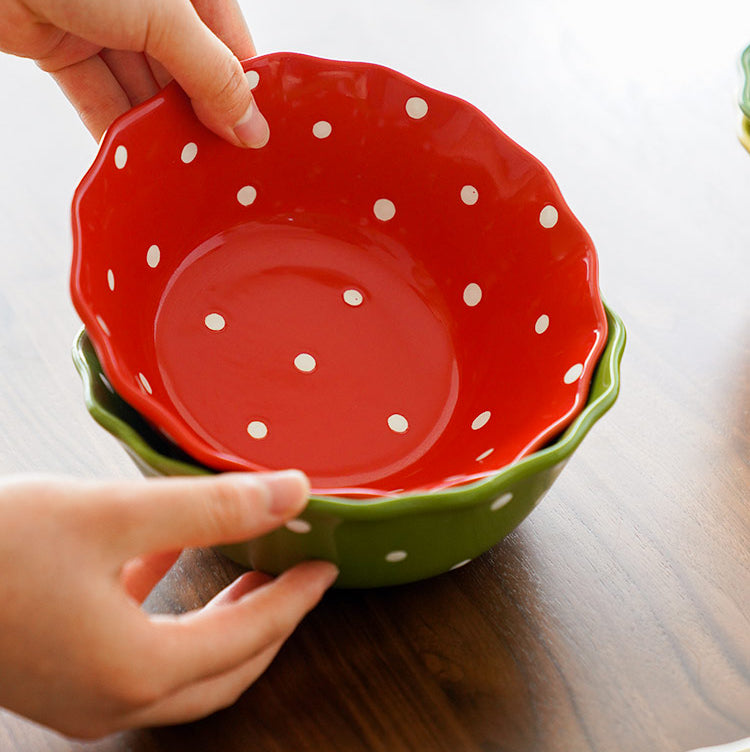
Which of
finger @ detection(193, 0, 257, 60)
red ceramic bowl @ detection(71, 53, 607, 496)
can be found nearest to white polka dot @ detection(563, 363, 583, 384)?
red ceramic bowl @ detection(71, 53, 607, 496)

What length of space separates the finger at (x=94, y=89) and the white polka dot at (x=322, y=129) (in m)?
0.20

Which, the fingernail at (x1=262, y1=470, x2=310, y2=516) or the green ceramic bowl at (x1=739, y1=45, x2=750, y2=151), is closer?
the fingernail at (x1=262, y1=470, x2=310, y2=516)

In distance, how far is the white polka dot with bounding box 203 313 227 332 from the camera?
0.73 metres

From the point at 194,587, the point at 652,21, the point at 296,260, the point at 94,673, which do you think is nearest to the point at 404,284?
the point at 296,260

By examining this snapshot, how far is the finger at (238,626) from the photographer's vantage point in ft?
1.54

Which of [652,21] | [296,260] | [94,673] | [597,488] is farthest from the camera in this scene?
[652,21]

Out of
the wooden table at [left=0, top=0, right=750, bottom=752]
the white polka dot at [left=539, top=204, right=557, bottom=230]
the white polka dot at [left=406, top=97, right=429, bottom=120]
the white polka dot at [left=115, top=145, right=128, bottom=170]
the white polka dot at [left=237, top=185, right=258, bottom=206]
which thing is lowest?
the wooden table at [left=0, top=0, right=750, bottom=752]

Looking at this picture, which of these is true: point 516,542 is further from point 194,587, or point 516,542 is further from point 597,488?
point 194,587

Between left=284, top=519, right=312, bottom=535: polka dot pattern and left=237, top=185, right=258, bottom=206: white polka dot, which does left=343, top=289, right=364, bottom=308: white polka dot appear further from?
left=284, top=519, right=312, bottom=535: polka dot pattern

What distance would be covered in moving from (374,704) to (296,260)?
38 centimetres

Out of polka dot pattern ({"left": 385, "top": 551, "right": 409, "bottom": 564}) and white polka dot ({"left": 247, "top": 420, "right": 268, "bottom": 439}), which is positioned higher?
white polka dot ({"left": 247, "top": 420, "right": 268, "bottom": 439})

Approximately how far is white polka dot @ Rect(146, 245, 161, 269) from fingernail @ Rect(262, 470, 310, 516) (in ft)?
0.98

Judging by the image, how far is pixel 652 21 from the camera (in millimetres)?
1154

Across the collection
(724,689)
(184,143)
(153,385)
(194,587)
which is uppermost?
(184,143)
